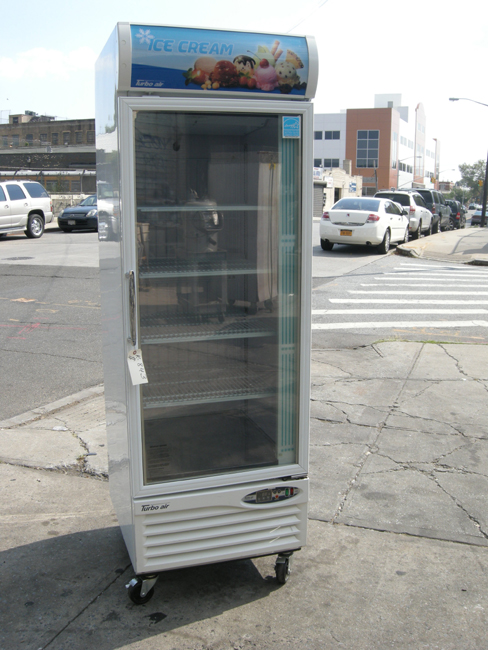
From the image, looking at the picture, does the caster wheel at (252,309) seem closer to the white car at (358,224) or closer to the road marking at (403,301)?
the road marking at (403,301)

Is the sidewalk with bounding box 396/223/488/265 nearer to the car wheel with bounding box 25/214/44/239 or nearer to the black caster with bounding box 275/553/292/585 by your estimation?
the car wheel with bounding box 25/214/44/239

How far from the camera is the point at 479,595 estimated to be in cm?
312

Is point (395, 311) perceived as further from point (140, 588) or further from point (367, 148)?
point (367, 148)

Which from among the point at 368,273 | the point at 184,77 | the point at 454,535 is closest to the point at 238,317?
the point at 184,77

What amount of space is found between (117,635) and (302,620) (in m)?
0.88

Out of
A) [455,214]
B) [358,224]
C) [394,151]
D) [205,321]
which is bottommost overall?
[205,321]

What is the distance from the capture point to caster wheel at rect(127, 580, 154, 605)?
2.98 meters

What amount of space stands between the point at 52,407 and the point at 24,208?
54.4ft

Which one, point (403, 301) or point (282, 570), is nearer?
point (282, 570)

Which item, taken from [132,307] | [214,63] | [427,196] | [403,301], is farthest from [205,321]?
[427,196]

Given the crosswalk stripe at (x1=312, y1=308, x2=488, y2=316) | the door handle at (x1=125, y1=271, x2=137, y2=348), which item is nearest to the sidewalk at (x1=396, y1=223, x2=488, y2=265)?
the crosswalk stripe at (x1=312, y1=308, x2=488, y2=316)

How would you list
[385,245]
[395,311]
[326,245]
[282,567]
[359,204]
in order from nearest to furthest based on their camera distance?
1. [282,567]
2. [395,311]
3. [359,204]
4. [385,245]
5. [326,245]

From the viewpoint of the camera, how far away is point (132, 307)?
2859 mm

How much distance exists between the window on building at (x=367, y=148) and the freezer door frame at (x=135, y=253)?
76985mm
